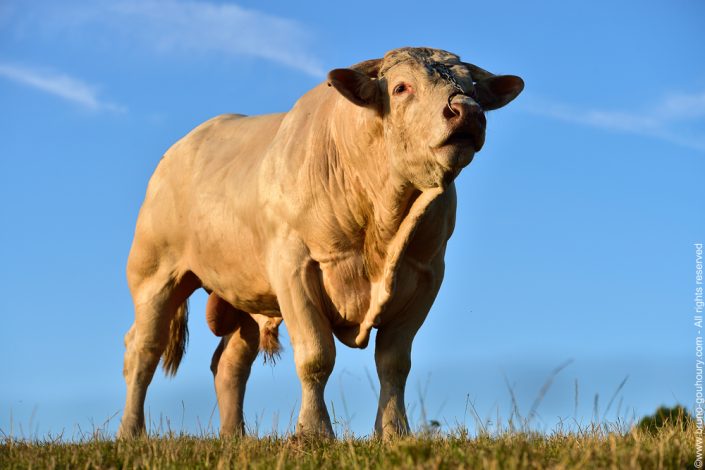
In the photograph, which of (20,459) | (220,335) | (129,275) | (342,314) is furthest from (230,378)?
(20,459)

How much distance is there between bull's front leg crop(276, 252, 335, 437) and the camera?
8250 millimetres

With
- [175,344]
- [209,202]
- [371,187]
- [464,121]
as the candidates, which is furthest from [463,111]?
[175,344]

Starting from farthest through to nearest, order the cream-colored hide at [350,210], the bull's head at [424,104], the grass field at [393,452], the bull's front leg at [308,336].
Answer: the bull's front leg at [308,336] → the cream-colored hide at [350,210] → the bull's head at [424,104] → the grass field at [393,452]

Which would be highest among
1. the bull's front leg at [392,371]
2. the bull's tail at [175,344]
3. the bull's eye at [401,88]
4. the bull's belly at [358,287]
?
the bull's eye at [401,88]

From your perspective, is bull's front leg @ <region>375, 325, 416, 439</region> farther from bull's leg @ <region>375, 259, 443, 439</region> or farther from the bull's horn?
the bull's horn

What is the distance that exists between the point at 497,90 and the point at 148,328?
4001 millimetres

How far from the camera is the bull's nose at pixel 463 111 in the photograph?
7.42m

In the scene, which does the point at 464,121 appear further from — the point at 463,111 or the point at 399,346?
the point at 399,346

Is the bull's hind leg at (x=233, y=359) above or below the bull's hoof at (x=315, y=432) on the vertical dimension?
above

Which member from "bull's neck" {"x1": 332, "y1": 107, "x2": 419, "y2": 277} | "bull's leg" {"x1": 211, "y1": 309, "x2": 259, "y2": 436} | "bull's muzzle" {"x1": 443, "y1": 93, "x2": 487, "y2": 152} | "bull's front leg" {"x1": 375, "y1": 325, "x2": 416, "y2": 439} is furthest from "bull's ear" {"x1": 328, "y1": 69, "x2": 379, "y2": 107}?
"bull's leg" {"x1": 211, "y1": 309, "x2": 259, "y2": 436}

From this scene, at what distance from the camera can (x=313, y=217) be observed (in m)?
8.55

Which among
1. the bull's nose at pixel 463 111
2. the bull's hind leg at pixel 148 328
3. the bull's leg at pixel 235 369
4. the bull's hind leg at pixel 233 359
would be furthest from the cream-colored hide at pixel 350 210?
the bull's leg at pixel 235 369

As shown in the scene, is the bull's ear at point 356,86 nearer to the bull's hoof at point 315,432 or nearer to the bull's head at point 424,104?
the bull's head at point 424,104

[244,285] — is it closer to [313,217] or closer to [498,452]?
[313,217]
